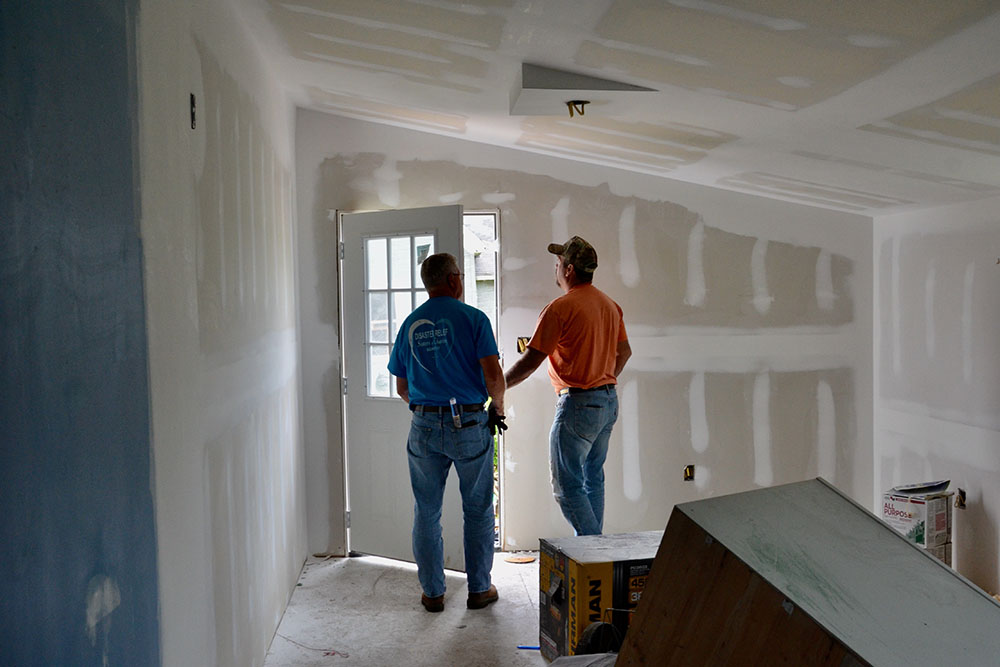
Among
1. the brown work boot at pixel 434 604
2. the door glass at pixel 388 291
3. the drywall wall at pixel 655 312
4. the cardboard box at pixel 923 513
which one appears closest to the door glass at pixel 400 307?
the door glass at pixel 388 291

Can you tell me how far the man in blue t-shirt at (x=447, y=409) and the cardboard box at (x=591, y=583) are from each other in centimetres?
62

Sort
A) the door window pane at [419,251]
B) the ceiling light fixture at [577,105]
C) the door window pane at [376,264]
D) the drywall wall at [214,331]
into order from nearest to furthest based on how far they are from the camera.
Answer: the drywall wall at [214,331] < the ceiling light fixture at [577,105] < the door window pane at [419,251] < the door window pane at [376,264]

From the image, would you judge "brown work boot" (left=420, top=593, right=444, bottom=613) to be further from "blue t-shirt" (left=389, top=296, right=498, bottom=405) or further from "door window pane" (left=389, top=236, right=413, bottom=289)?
"door window pane" (left=389, top=236, right=413, bottom=289)

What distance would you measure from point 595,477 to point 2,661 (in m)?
2.93

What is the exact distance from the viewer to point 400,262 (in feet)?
14.3

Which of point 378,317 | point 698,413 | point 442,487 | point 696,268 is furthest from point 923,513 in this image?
point 378,317

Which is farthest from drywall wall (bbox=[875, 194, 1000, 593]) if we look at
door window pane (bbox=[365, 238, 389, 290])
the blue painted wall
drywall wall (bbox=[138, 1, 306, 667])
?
the blue painted wall

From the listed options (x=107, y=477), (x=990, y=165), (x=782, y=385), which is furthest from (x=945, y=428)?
(x=107, y=477)

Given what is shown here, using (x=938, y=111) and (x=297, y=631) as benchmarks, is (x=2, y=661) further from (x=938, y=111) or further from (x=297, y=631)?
A: (x=938, y=111)

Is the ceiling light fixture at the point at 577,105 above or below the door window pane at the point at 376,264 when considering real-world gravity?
above

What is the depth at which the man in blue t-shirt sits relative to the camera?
3537 millimetres

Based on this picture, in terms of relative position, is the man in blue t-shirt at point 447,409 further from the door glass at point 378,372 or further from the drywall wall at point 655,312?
the drywall wall at point 655,312

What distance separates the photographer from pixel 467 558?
12.3 feet

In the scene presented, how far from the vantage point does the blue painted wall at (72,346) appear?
137 cm
